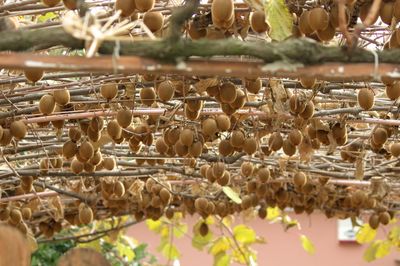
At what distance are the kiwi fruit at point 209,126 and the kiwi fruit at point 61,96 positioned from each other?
53 centimetres

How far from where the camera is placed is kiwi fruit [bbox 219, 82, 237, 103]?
251cm

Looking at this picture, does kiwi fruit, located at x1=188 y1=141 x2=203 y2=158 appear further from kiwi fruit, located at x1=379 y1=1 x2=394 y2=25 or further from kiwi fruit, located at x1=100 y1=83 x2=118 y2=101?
kiwi fruit, located at x1=379 y1=1 x2=394 y2=25

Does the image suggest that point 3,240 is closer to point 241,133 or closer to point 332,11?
point 332,11

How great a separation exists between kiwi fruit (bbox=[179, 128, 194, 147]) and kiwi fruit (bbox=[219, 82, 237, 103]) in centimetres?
67

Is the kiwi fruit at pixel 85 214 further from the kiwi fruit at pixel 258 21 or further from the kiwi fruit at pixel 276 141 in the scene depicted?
the kiwi fruit at pixel 258 21

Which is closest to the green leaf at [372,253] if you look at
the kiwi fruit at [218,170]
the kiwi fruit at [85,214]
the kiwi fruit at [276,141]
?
the kiwi fruit at [85,214]

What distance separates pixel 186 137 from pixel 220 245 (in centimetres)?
363

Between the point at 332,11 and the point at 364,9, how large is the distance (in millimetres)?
74

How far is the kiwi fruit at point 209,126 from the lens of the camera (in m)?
3.15

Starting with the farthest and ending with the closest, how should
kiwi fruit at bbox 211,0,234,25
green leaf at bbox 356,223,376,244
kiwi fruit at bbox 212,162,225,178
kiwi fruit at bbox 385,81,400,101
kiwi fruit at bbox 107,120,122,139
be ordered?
green leaf at bbox 356,223,376,244 → kiwi fruit at bbox 212,162,225,178 → kiwi fruit at bbox 107,120,122,139 → kiwi fruit at bbox 385,81,400,101 → kiwi fruit at bbox 211,0,234,25

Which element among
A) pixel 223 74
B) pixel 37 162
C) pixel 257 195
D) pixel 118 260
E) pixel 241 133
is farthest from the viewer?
pixel 118 260

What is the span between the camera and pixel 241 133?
3328 millimetres

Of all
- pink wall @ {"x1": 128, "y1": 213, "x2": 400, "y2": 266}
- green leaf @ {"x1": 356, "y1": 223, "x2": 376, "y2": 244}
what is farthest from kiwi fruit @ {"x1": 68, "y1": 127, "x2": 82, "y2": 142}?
pink wall @ {"x1": 128, "y1": 213, "x2": 400, "y2": 266}

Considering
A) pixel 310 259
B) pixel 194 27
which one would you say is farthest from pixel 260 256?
pixel 194 27
